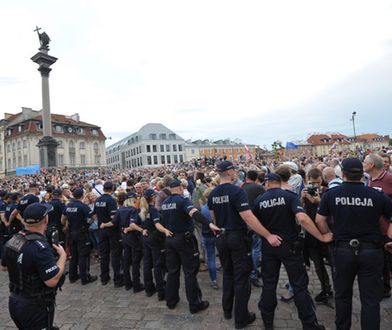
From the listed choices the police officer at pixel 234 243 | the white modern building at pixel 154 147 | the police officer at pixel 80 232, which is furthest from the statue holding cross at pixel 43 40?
the white modern building at pixel 154 147

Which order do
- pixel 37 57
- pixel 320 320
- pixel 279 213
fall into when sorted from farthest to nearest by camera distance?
pixel 37 57
pixel 320 320
pixel 279 213

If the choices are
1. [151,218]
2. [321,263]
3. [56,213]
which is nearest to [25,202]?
[56,213]

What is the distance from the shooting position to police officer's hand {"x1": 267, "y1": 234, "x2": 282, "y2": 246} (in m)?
4.05

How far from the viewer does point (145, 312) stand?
508 centimetres

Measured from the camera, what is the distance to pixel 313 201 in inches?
189

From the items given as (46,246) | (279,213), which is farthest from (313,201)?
(46,246)

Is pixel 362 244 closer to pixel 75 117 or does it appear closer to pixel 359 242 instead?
pixel 359 242

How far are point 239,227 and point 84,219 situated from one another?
399cm

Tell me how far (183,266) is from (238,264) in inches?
43.0

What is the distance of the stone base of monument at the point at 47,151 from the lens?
2942cm

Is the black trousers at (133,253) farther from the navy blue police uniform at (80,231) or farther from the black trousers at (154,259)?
the navy blue police uniform at (80,231)

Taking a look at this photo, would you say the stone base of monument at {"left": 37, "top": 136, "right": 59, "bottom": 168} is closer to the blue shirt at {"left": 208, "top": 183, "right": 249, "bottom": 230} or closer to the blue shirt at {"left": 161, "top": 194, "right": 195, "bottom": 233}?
the blue shirt at {"left": 161, "top": 194, "right": 195, "bottom": 233}

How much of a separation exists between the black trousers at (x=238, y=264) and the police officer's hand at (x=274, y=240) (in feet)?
1.65

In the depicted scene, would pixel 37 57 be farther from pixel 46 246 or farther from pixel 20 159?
pixel 20 159
